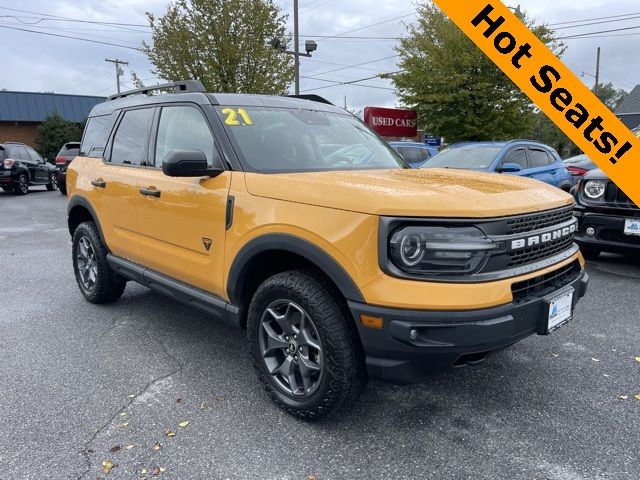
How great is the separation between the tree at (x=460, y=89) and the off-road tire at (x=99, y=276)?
49.3 feet

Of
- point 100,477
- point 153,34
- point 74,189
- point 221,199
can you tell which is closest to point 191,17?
point 153,34

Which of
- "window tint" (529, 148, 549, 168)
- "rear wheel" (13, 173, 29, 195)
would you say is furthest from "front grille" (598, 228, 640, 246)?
"rear wheel" (13, 173, 29, 195)

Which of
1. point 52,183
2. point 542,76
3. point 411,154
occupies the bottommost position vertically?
point 52,183

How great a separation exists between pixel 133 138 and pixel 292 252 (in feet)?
7.17

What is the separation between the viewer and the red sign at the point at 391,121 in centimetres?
1822

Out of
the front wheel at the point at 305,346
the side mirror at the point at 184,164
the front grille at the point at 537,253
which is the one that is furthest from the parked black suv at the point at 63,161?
the front grille at the point at 537,253

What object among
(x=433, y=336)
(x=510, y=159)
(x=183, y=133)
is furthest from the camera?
(x=510, y=159)

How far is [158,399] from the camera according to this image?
2.93m

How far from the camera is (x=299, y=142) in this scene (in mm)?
3262

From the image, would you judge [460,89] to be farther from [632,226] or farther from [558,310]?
[558,310]

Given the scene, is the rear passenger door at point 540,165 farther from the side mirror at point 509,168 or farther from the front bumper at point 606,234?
the front bumper at point 606,234

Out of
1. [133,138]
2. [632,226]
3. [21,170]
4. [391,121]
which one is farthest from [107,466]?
[391,121]

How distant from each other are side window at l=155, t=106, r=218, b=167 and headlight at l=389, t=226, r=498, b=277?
1.44 meters

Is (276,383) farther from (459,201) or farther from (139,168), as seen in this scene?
(139,168)
